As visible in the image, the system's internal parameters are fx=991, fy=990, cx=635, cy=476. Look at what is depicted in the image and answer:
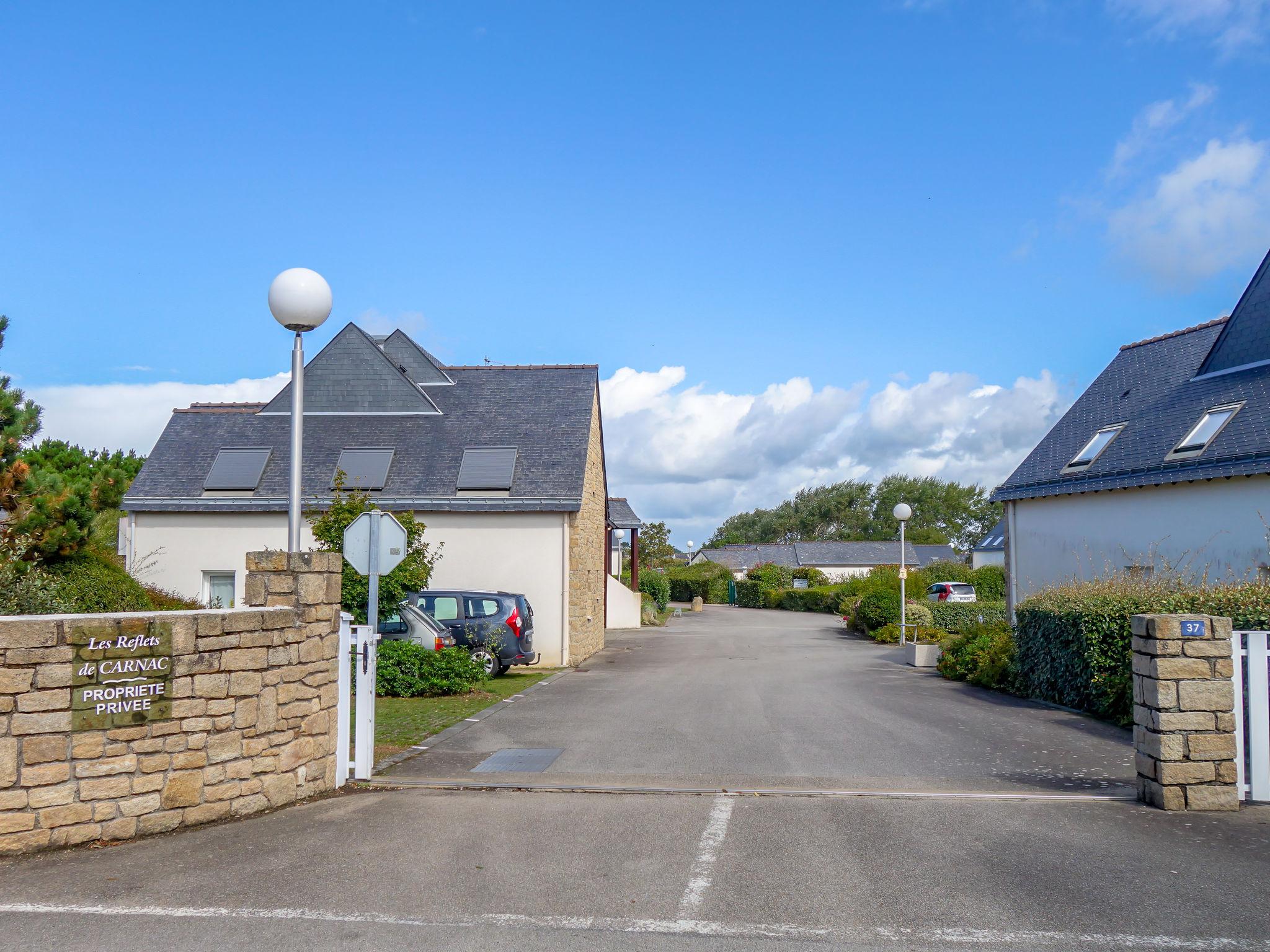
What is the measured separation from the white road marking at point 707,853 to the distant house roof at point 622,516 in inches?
1148

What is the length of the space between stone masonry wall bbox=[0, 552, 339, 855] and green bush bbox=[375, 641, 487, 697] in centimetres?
714

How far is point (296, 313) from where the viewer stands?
8.10 metres

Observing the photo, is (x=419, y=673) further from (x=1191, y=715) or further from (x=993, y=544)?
(x=993, y=544)

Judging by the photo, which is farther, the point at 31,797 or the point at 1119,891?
the point at 31,797

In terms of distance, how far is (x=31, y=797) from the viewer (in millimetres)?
6164

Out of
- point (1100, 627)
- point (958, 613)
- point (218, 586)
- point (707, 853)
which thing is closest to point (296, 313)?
point (707, 853)

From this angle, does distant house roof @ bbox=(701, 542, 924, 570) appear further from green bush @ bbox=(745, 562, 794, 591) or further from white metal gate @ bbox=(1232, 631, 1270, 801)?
white metal gate @ bbox=(1232, 631, 1270, 801)

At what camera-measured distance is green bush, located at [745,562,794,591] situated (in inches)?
2574

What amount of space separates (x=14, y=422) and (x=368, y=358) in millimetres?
16090

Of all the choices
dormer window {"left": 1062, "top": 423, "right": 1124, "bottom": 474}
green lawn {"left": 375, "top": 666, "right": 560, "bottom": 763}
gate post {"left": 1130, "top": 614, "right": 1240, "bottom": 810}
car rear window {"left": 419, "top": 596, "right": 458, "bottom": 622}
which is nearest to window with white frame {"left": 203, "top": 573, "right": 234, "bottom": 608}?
car rear window {"left": 419, "top": 596, "right": 458, "bottom": 622}

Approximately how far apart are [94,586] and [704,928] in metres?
9.84

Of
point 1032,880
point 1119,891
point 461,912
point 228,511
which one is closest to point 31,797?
point 461,912

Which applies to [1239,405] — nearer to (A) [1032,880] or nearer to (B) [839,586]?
(A) [1032,880]

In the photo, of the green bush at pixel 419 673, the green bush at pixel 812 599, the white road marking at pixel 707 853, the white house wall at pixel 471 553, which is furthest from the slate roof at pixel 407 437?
the green bush at pixel 812 599
